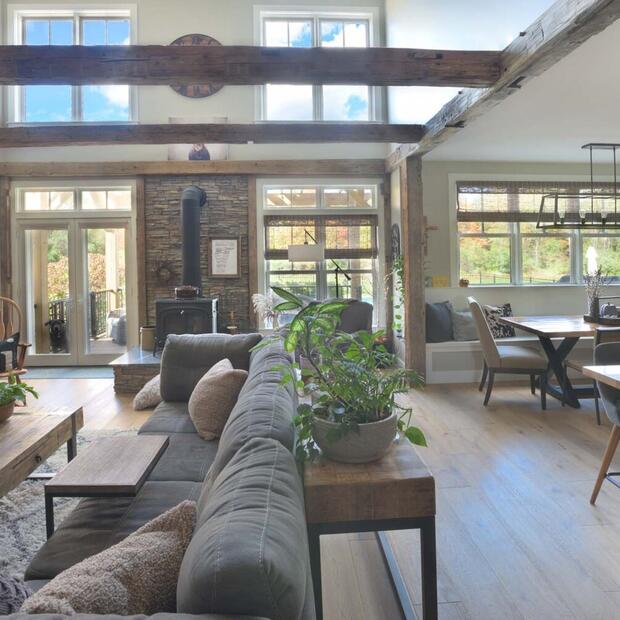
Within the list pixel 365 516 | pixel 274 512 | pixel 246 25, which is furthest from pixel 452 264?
pixel 274 512

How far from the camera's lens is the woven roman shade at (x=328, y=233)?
6676 millimetres

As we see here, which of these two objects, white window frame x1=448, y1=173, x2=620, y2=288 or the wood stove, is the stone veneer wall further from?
white window frame x1=448, y1=173, x2=620, y2=288

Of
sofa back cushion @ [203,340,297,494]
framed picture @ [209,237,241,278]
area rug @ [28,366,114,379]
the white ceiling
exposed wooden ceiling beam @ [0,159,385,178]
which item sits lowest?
area rug @ [28,366,114,379]

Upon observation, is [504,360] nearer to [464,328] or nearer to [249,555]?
[464,328]

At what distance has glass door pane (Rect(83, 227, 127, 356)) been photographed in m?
6.75

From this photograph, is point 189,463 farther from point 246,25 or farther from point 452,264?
point 246,25

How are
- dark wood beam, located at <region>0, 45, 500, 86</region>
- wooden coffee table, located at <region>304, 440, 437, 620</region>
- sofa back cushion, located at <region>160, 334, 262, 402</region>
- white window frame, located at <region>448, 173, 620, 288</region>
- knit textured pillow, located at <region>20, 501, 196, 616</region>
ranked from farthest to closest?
white window frame, located at <region>448, 173, 620, 288</region>
sofa back cushion, located at <region>160, 334, 262, 402</region>
dark wood beam, located at <region>0, 45, 500, 86</region>
wooden coffee table, located at <region>304, 440, 437, 620</region>
knit textured pillow, located at <region>20, 501, 196, 616</region>

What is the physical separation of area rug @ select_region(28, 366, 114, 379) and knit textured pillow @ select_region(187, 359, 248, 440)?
154 inches

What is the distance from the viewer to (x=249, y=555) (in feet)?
2.62

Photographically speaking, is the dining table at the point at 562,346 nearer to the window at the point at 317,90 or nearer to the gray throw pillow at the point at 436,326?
the gray throw pillow at the point at 436,326

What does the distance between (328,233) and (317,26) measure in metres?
3.07

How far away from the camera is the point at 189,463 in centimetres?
227

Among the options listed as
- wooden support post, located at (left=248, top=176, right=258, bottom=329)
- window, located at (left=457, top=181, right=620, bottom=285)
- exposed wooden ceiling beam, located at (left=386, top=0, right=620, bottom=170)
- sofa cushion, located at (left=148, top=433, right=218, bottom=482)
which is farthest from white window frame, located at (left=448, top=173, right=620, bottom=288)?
sofa cushion, located at (left=148, top=433, right=218, bottom=482)

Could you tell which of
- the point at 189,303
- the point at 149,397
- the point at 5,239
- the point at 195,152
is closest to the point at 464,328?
the point at 189,303
